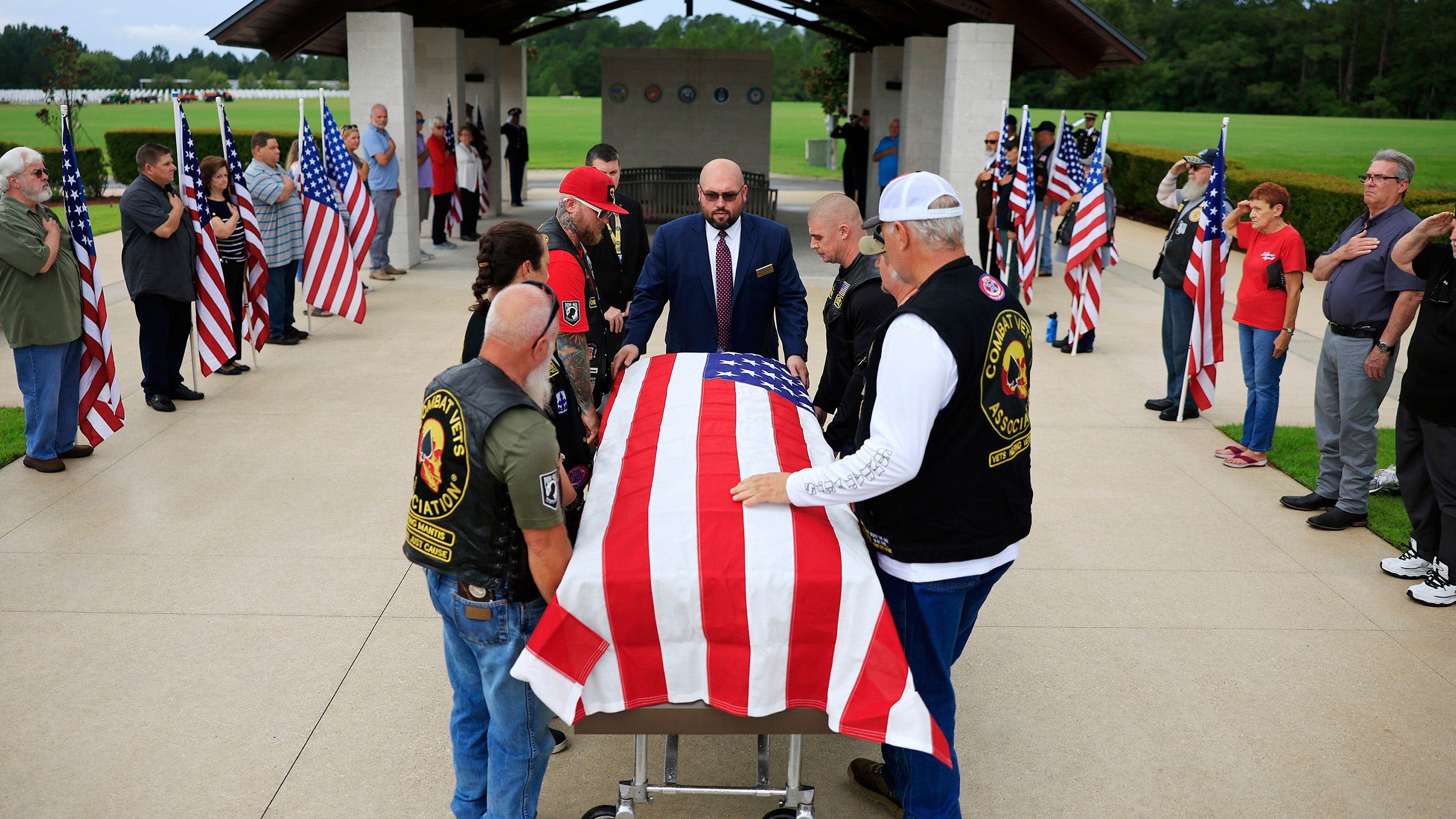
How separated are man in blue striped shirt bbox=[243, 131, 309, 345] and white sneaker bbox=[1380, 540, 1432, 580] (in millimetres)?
8371

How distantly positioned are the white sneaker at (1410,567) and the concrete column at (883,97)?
50.0ft

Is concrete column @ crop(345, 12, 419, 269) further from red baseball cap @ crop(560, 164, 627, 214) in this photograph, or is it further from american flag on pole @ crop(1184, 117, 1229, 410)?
red baseball cap @ crop(560, 164, 627, 214)

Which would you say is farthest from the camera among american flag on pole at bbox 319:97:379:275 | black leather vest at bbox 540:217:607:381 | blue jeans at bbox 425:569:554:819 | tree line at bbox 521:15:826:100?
tree line at bbox 521:15:826:100

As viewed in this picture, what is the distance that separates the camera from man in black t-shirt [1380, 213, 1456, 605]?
4875 millimetres

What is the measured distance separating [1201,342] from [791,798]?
19.0ft

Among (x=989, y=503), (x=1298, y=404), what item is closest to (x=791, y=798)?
(x=989, y=503)

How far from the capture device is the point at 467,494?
2.80m

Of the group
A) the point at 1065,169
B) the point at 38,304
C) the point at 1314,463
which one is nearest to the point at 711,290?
the point at 38,304

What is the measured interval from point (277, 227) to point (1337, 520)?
852 cm

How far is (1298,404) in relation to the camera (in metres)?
8.80

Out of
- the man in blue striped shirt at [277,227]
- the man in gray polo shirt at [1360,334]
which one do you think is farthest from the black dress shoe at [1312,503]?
the man in blue striped shirt at [277,227]

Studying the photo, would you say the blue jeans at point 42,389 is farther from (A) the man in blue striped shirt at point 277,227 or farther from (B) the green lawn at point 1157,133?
(B) the green lawn at point 1157,133

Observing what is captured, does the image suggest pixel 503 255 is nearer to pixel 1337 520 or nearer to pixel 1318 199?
pixel 1337 520

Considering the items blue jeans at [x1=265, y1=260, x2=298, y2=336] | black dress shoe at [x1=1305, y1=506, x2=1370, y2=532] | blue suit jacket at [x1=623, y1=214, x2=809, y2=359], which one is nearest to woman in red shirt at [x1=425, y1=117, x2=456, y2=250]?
blue jeans at [x1=265, y1=260, x2=298, y2=336]
